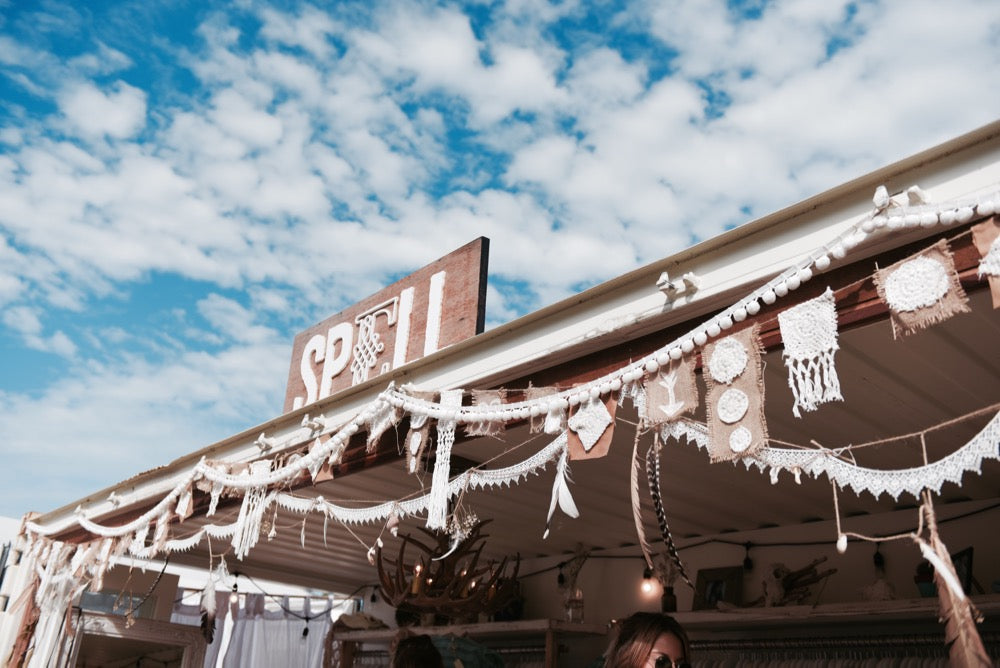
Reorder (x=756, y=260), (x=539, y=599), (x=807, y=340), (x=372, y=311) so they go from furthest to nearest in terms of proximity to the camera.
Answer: (x=372, y=311) < (x=539, y=599) < (x=756, y=260) < (x=807, y=340)

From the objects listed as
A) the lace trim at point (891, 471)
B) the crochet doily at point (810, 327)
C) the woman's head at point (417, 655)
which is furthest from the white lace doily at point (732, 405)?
the woman's head at point (417, 655)

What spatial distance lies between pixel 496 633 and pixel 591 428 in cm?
436

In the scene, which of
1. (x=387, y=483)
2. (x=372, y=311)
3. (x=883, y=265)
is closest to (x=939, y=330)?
Result: (x=883, y=265)

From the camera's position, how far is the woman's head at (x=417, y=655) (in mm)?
4082

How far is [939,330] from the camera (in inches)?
128

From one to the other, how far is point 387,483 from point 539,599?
113 inches

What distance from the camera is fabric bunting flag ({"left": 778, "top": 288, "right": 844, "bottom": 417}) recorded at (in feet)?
8.61

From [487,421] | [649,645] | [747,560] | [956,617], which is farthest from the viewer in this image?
[747,560]

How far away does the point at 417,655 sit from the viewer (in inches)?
161

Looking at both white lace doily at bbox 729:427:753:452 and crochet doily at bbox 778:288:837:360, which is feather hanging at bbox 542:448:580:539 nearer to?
white lace doily at bbox 729:427:753:452

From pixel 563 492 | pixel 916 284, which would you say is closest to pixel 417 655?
pixel 563 492

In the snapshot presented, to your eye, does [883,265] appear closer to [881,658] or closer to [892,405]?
[892,405]

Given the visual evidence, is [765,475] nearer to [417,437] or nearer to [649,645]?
[417,437]

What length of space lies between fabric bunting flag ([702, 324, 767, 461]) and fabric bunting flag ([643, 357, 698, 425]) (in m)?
0.08
